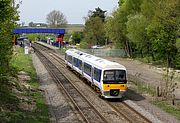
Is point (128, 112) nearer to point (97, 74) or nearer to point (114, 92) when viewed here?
point (114, 92)

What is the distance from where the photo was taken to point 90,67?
30703 mm

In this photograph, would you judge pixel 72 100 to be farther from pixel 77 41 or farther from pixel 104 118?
pixel 77 41

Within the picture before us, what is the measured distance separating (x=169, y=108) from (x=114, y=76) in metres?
4.18

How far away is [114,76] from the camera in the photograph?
84.7ft

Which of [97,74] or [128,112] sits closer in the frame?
[128,112]

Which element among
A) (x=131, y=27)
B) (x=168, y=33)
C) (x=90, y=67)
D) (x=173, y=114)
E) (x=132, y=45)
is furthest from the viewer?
(x=132, y=45)

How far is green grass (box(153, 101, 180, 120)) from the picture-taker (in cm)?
2217

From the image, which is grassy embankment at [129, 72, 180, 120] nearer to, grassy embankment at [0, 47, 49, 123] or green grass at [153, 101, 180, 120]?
green grass at [153, 101, 180, 120]

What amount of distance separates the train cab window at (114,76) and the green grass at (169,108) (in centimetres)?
261

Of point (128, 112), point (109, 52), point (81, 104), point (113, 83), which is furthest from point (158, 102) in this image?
point (109, 52)

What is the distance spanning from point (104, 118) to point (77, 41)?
10752cm

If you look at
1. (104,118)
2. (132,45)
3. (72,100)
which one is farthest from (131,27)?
(104,118)

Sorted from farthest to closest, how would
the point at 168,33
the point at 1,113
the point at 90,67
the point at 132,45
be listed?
1. the point at 132,45
2. the point at 168,33
3. the point at 90,67
4. the point at 1,113

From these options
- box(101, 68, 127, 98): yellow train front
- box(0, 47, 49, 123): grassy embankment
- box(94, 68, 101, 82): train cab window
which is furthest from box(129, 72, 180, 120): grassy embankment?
box(0, 47, 49, 123): grassy embankment
